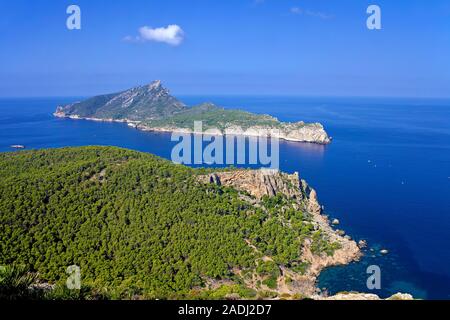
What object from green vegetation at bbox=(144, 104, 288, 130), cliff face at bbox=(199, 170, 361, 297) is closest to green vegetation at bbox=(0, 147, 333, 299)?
cliff face at bbox=(199, 170, 361, 297)

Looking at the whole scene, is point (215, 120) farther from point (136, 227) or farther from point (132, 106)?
point (136, 227)

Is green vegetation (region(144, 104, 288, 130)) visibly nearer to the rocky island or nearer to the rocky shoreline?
the rocky island

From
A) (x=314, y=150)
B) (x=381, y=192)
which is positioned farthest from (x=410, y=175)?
Result: (x=314, y=150)

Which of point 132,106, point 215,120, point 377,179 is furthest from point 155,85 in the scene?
point 377,179

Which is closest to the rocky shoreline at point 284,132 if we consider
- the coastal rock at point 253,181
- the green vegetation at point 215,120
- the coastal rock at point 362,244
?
the green vegetation at point 215,120

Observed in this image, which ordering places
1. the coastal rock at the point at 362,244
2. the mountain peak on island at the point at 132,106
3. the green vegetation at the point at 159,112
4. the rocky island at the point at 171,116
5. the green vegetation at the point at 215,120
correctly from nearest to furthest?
the coastal rock at the point at 362,244, the rocky island at the point at 171,116, the green vegetation at the point at 215,120, the green vegetation at the point at 159,112, the mountain peak on island at the point at 132,106

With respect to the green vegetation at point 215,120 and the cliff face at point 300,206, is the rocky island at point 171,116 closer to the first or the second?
the green vegetation at point 215,120

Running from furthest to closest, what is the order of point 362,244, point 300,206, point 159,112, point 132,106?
point 132,106 < point 159,112 < point 300,206 < point 362,244
